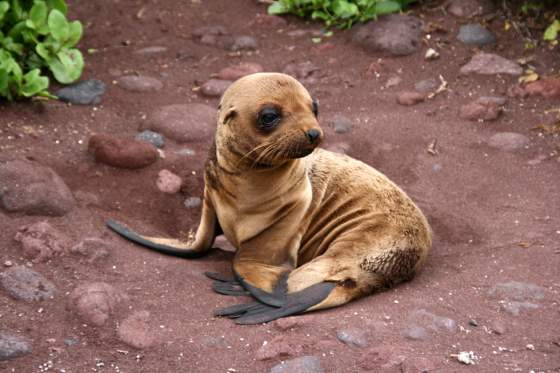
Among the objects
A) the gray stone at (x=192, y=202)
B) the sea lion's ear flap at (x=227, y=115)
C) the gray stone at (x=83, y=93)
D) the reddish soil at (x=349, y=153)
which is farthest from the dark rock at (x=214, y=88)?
the sea lion's ear flap at (x=227, y=115)

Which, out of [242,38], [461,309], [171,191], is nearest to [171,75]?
[242,38]

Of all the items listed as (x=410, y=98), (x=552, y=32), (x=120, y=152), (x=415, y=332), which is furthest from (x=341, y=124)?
(x=415, y=332)

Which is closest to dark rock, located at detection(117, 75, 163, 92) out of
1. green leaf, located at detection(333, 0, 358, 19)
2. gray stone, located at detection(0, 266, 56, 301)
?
green leaf, located at detection(333, 0, 358, 19)

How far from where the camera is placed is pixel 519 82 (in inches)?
310

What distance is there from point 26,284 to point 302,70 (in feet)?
14.4

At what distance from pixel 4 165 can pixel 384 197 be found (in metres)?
2.57

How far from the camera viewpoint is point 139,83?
8.05 m

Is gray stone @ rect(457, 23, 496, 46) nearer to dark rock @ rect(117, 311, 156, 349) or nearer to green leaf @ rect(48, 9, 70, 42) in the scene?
green leaf @ rect(48, 9, 70, 42)

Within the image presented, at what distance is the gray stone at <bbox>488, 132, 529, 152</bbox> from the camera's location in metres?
7.24

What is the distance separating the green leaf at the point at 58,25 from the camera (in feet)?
23.2

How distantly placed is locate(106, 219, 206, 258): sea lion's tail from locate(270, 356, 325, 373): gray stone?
1.56m

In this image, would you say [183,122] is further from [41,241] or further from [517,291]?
[517,291]

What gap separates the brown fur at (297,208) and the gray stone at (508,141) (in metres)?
1.87

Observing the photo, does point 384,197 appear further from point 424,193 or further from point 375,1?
point 375,1
